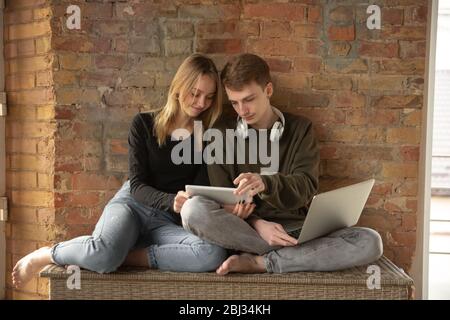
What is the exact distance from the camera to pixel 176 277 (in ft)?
5.88

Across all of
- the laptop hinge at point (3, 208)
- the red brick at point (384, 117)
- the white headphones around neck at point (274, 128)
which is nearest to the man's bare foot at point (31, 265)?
the laptop hinge at point (3, 208)

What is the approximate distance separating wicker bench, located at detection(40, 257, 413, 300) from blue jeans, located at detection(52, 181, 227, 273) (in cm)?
4

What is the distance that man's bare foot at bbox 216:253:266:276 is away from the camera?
5.87 ft

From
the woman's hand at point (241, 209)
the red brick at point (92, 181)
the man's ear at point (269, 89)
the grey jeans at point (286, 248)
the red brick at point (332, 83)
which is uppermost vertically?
the red brick at point (332, 83)

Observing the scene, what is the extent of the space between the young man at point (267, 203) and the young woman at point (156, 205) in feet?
0.26

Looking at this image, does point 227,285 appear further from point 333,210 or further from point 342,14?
point 342,14

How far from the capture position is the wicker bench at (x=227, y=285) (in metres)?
1.77

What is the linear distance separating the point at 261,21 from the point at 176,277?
1115 millimetres

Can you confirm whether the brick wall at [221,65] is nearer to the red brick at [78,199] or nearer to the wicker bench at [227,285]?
the red brick at [78,199]

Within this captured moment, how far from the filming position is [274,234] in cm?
183

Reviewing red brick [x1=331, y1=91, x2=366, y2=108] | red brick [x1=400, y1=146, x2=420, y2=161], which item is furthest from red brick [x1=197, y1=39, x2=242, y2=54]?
red brick [x1=400, y1=146, x2=420, y2=161]

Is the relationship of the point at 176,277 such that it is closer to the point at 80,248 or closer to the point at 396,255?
the point at 80,248

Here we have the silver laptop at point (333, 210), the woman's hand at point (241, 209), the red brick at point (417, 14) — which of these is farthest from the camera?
the red brick at point (417, 14)
